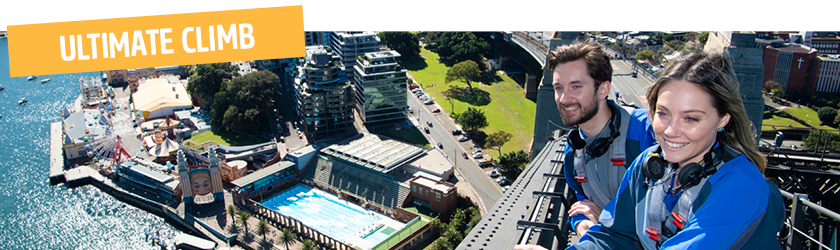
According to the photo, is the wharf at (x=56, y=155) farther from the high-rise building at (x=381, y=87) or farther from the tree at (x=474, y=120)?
the tree at (x=474, y=120)

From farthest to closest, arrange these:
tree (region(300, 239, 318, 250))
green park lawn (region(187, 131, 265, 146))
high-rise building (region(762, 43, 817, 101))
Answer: high-rise building (region(762, 43, 817, 101)) < green park lawn (region(187, 131, 265, 146)) < tree (region(300, 239, 318, 250))

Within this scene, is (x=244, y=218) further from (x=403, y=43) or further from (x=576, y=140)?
(x=403, y=43)

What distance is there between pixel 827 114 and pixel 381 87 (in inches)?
1351

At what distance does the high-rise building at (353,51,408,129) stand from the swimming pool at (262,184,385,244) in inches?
381

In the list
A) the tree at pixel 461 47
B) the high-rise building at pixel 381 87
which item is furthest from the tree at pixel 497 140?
the tree at pixel 461 47

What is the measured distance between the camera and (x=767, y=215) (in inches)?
124

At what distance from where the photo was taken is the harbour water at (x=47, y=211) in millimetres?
A: 30625

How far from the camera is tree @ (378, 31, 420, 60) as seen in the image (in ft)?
203

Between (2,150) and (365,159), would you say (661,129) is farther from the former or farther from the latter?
(2,150)

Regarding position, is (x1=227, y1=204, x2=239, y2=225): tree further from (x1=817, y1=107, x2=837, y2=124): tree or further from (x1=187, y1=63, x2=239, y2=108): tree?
(x1=817, y1=107, x2=837, y2=124): tree

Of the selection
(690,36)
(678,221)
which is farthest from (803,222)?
(690,36)

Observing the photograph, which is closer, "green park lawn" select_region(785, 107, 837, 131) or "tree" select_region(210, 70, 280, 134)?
"green park lawn" select_region(785, 107, 837, 131)

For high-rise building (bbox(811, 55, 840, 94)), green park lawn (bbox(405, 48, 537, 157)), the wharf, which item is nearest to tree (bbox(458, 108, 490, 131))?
green park lawn (bbox(405, 48, 537, 157))

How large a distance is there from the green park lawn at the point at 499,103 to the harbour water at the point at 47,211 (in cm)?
2343
